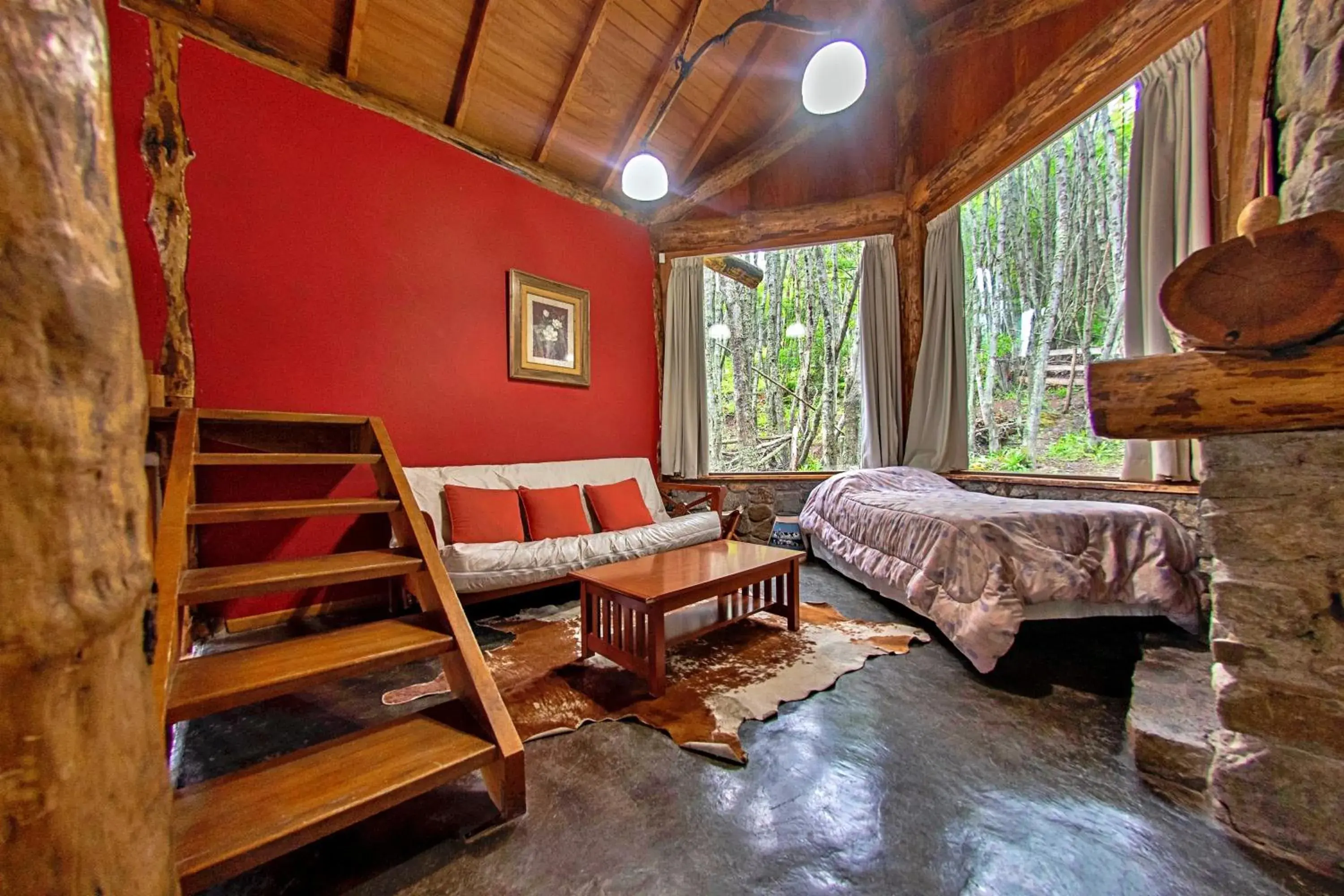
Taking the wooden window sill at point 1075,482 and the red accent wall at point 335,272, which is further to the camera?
the red accent wall at point 335,272

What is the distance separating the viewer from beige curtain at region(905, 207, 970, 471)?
12.1 feet

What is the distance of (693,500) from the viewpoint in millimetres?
4320

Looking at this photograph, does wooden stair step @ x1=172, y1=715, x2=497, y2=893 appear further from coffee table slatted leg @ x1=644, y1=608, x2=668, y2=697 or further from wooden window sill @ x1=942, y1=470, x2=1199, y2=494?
wooden window sill @ x1=942, y1=470, x2=1199, y2=494

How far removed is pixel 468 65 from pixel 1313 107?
3.67m

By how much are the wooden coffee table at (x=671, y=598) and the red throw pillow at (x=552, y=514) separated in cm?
83

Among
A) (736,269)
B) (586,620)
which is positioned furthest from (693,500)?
(586,620)

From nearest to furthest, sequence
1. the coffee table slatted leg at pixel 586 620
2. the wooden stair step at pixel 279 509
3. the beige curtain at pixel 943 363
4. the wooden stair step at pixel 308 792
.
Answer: the wooden stair step at pixel 308 792, the wooden stair step at pixel 279 509, the coffee table slatted leg at pixel 586 620, the beige curtain at pixel 943 363

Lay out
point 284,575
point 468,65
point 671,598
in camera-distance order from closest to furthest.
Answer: point 284,575, point 671,598, point 468,65

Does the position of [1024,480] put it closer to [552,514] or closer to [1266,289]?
[1266,289]

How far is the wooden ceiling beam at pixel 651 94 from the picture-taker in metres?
3.14

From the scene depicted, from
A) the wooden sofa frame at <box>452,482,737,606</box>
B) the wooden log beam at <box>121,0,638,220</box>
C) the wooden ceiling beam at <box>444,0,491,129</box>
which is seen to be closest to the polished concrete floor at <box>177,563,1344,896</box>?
the wooden sofa frame at <box>452,482,737,606</box>

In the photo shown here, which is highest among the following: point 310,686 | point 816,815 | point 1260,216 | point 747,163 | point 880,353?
point 747,163

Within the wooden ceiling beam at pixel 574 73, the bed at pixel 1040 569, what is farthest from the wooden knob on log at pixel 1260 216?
the wooden ceiling beam at pixel 574 73

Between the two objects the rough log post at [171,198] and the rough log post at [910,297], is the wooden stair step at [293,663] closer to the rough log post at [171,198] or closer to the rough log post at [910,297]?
the rough log post at [171,198]
